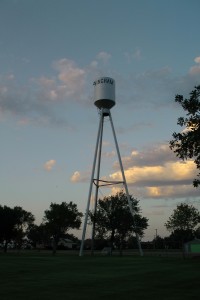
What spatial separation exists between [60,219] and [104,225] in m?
35.5

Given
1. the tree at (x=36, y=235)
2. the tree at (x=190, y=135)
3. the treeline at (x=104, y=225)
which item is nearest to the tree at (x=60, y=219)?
the treeline at (x=104, y=225)

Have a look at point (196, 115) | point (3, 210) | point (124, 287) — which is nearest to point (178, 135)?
point (196, 115)

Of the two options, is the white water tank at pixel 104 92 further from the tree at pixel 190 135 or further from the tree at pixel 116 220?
the tree at pixel 190 135

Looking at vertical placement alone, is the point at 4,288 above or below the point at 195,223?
below

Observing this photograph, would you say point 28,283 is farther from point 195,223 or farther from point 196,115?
point 195,223

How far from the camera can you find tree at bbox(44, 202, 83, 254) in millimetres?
109062

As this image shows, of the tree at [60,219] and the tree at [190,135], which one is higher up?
the tree at [60,219]

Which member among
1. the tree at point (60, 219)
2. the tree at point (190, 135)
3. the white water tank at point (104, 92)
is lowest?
the tree at point (190, 135)

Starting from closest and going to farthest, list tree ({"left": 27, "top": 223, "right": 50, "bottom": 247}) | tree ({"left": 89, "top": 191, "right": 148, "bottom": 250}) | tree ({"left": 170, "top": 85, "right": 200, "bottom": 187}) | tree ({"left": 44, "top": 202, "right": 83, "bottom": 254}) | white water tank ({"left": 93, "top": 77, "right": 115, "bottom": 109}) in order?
tree ({"left": 170, "top": 85, "right": 200, "bottom": 187})
white water tank ({"left": 93, "top": 77, "right": 115, "bottom": 109})
tree ({"left": 89, "top": 191, "right": 148, "bottom": 250})
tree ({"left": 44, "top": 202, "right": 83, "bottom": 254})
tree ({"left": 27, "top": 223, "right": 50, "bottom": 247})

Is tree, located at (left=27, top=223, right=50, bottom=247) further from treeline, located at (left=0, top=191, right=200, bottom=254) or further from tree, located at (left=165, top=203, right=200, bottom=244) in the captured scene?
tree, located at (left=165, top=203, right=200, bottom=244)

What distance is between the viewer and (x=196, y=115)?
1697cm

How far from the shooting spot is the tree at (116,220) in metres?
74.6

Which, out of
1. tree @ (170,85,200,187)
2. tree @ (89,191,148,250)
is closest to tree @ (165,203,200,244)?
tree @ (89,191,148,250)

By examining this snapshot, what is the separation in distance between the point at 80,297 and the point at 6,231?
80937mm
